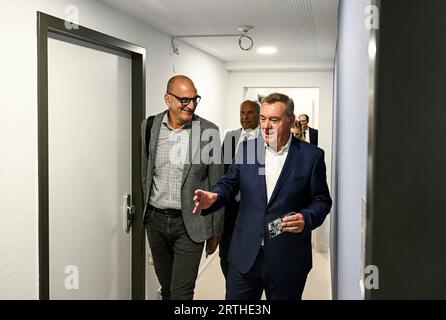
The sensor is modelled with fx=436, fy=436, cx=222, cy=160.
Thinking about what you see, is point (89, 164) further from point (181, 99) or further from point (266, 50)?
point (266, 50)

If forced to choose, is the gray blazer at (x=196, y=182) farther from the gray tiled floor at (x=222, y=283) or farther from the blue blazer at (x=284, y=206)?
the gray tiled floor at (x=222, y=283)

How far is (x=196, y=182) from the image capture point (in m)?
2.26

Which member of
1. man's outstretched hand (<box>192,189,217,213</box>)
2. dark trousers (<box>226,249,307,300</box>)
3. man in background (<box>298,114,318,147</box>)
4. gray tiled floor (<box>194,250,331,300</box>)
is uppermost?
man in background (<box>298,114,318,147</box>)

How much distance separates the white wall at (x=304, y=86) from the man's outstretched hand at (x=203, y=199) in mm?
3277

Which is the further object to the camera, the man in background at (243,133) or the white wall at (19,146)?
the man in background at (243,133)

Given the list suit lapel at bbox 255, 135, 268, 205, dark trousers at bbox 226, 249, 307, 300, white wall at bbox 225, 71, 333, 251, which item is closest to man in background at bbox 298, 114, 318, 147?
white wall at bbox 225, 71, 333, 251

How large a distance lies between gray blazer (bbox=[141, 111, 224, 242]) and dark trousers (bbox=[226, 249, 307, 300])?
1.34 ft

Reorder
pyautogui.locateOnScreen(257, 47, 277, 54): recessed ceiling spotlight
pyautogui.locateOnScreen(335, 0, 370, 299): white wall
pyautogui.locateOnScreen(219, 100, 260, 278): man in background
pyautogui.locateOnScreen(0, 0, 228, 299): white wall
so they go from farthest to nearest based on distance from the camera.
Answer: pyautogui.locateOnScreen(257, 47, 277, 54): recessed ceiling spotlight, pyautogui.locateOnScreen(219, 100, 260, 278): man in background, pyautogui.locateOnScreen(0, 0, 228, 299): white wall, pyautogui.locateOnScreen(335, 0, 370, 299): white wall

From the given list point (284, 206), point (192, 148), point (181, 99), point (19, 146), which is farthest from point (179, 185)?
point (19, 146)

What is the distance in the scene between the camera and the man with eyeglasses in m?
2.25

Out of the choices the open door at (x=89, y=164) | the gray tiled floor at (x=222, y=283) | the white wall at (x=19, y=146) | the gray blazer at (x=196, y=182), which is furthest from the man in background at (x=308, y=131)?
the white wall at (x=19, y=146)

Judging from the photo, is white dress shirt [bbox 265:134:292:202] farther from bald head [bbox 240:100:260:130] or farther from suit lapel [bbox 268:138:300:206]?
bald head [bbox 240:100:260:130]

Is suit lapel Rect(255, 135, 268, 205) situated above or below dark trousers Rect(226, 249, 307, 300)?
above

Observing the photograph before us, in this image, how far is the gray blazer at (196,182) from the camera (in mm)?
2236
